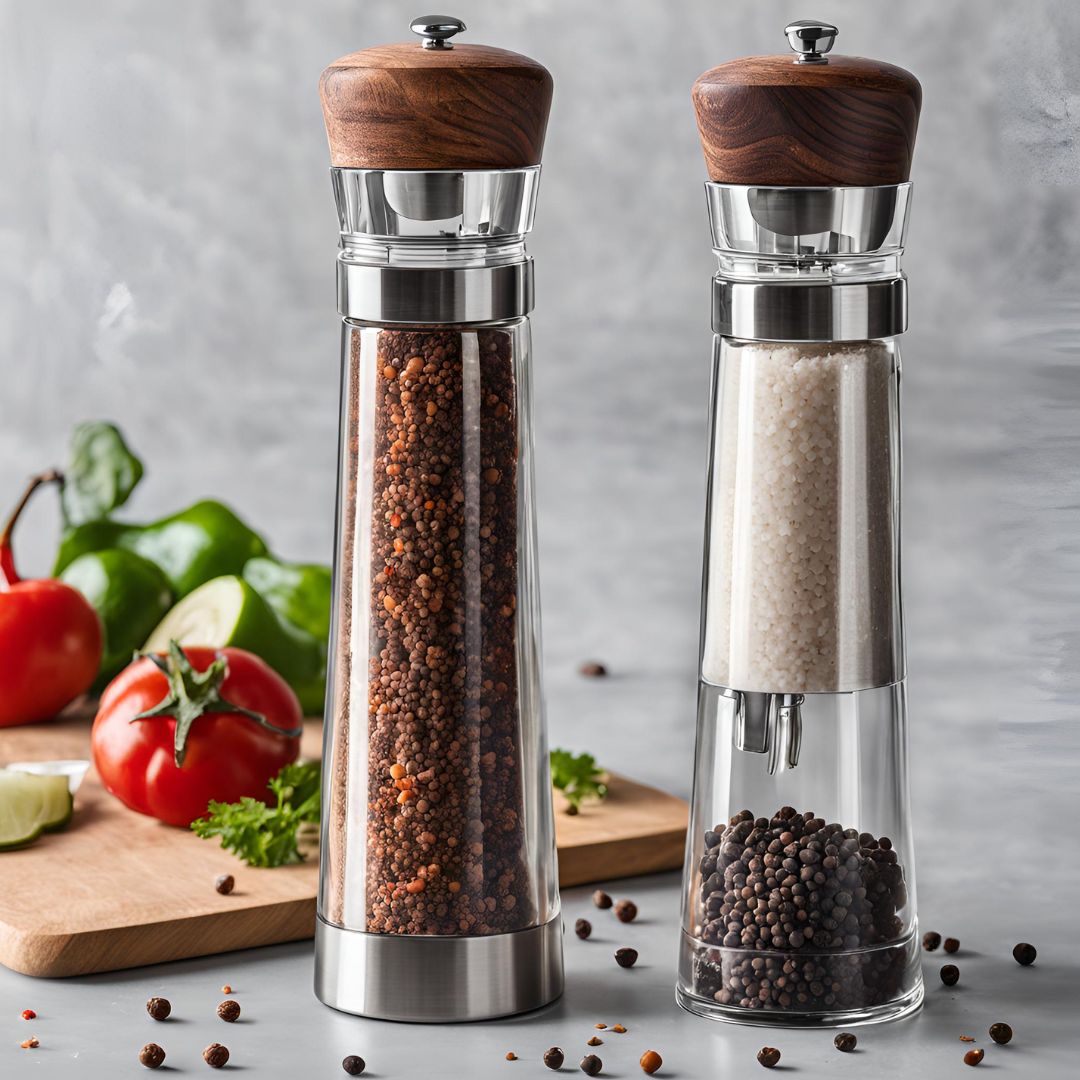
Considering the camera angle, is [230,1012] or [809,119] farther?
[230,1012]

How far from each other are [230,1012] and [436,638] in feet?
1.16

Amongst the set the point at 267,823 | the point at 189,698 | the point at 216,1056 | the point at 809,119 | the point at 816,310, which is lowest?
the point at 216,1056

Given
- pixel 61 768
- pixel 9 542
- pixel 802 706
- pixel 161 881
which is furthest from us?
pixel 9 542

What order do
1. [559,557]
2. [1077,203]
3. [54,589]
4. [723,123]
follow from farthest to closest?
[559,557] < [1077,203] < [54,589] < [723,123]

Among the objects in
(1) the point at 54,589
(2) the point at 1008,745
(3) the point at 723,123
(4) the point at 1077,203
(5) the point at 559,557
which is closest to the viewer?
(3) the point at 723,123

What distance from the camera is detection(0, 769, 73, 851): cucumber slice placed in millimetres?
1858

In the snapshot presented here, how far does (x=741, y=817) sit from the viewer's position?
1.49m

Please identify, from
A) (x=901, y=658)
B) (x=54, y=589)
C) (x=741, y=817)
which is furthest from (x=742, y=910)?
(x=54, y=589)

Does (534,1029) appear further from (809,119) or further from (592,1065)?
(809,119)

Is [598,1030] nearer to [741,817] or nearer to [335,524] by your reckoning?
[741,817]

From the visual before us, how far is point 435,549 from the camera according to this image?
142 cm

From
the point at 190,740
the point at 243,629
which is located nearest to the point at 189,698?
the point at 190,740

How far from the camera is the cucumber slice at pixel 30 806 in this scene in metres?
1.86

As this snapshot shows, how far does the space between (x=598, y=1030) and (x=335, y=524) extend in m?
0.44
